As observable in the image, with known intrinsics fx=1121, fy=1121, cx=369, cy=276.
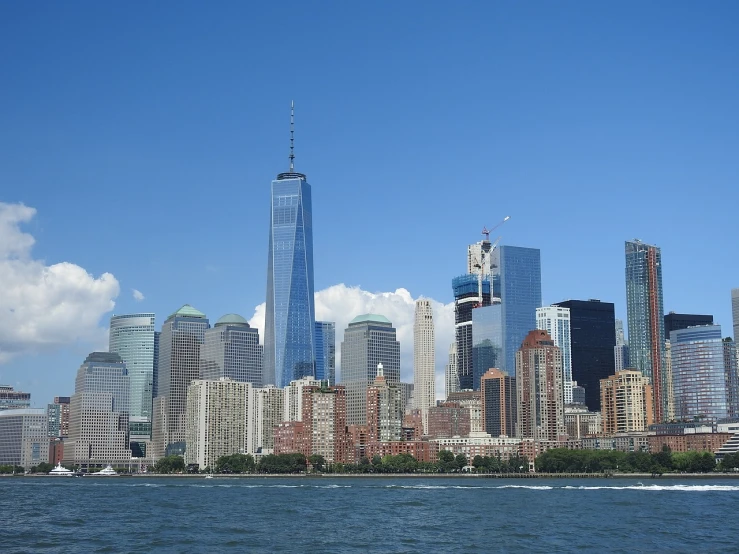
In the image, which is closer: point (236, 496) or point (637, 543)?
point (637, 543)

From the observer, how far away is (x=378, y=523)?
393ft

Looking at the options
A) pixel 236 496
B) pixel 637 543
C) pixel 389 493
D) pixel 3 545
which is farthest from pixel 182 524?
pixel 389 493

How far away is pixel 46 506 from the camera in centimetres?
15012

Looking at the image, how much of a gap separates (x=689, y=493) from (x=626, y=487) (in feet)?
71.6

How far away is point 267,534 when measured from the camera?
106312mm

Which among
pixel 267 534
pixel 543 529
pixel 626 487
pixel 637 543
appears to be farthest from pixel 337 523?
pixel 626 487

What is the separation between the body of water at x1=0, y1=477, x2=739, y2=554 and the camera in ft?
318

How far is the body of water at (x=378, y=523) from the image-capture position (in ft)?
318

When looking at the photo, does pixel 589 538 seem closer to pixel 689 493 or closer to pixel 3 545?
pixel 3 545

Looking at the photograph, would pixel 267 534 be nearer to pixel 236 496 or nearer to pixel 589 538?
pixel 589 538

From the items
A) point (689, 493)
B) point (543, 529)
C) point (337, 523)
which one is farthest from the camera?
point (689, 493)

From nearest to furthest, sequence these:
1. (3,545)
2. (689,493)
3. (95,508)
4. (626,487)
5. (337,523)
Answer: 1. (3,545)
2. (337,523)
3. (95,508)
4. (689,493)
5. (626,487)

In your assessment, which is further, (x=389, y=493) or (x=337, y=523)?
(x=389, y=493)

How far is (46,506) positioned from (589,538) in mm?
79565
